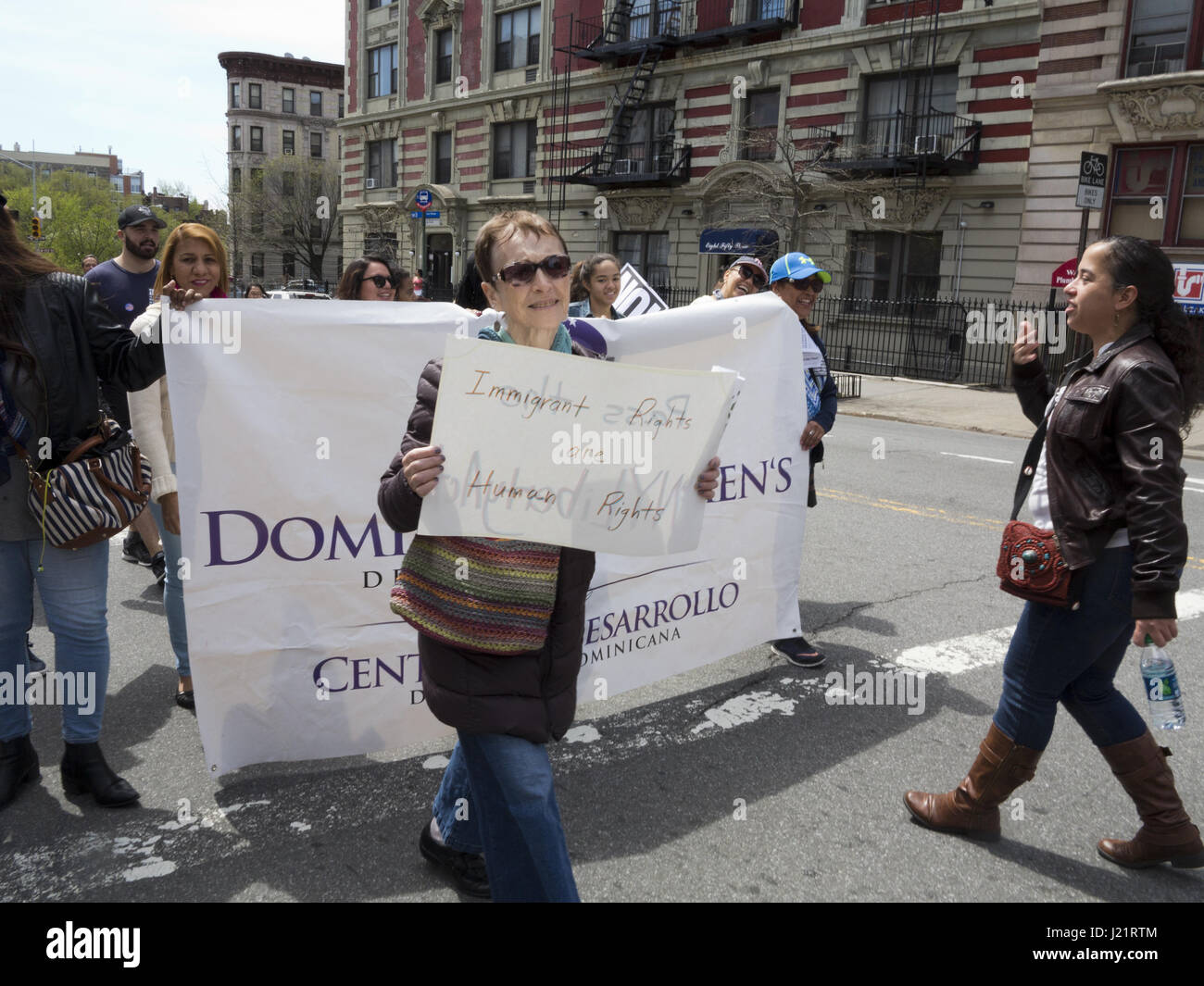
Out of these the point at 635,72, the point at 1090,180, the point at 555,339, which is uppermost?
the point at 635,72

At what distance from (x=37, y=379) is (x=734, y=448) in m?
2.68

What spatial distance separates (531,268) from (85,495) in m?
1.81

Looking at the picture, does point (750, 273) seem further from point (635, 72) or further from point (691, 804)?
point (635, 72)

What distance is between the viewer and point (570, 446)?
2.32 m

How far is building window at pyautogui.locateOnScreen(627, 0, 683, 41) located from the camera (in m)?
29.6

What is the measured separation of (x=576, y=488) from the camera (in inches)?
91.4

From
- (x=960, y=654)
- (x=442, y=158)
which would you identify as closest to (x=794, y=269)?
(x=960, y=654)

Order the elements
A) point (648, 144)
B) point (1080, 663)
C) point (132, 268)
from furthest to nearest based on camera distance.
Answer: point (648, 144) → point (132, 268) → point (1080, 663)

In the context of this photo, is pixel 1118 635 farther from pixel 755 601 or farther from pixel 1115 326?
pixel 755 601

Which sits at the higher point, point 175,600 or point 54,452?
point 54,452

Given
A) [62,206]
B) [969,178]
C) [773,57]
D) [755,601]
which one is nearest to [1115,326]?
[755,601]

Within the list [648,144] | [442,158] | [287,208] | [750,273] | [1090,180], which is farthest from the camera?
[287,208]

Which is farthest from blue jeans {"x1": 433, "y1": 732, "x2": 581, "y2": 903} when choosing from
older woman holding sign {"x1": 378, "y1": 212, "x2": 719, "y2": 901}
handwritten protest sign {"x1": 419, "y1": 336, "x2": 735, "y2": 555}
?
handwritten protest sign {"x1": 419, "y1": 336, "x2": 735, "y2": 555}

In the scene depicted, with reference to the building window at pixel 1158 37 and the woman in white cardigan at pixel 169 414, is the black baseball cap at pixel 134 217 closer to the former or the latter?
the woman in white cardigan at pixel 169 414
